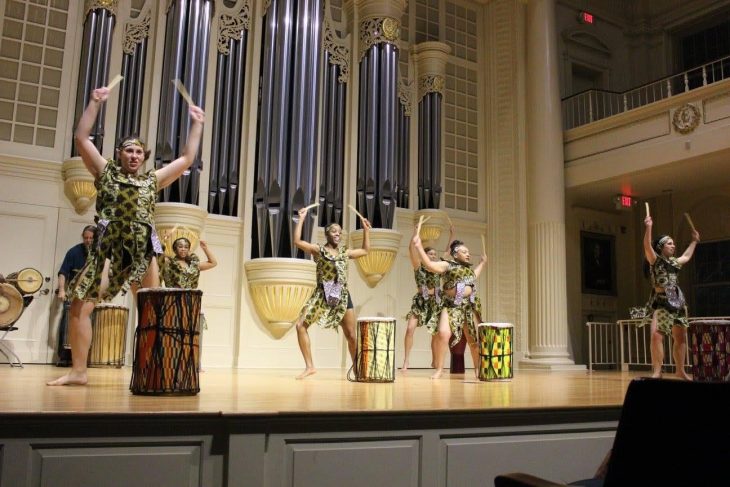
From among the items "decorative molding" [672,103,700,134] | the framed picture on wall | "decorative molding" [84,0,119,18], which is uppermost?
"decorative molding" [84,0,119,18]

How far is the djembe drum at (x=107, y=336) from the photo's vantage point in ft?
25.7

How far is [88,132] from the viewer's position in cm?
429

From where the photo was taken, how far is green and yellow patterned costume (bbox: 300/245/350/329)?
662 cm

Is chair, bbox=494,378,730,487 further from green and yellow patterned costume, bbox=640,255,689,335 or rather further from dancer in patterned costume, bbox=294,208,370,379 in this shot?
green and yellow patterned costume, bbox=640,255,689,335

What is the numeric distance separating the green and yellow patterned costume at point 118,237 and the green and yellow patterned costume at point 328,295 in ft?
8.02

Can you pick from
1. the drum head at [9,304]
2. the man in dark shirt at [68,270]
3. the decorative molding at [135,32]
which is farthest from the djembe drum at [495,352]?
the decorative molding at [135,32]

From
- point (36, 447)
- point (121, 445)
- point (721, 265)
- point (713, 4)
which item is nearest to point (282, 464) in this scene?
point (121, 445)

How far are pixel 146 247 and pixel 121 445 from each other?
191 cm

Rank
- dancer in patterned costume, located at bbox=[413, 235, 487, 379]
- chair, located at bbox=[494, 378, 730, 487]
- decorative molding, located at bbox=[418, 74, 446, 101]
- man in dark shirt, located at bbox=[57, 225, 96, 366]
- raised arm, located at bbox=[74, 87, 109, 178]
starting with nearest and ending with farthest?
chair, located at bbox=[494, 378, 730, 487]
raised arm, located at bbox=[74, 87, 109, 178]
dancer in patterned costume, located at bbox=[413, 235, 487, 379]
man in dark shirt, located at bbox=[57, 225, 96, 366]
decorative molding, located at bbox=[418, 74, 446, 101]

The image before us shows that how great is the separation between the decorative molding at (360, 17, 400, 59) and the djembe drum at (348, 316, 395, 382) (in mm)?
5183

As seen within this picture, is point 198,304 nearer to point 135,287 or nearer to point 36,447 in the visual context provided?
point 135,287

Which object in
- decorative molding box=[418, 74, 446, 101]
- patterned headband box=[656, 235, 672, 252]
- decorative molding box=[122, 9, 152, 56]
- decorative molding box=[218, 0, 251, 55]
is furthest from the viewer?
decorative molding box=[418, 74, 446, 101]

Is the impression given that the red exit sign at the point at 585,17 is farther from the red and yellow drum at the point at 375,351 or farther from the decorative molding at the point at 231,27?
the red and yellow drum at the point at 375,351

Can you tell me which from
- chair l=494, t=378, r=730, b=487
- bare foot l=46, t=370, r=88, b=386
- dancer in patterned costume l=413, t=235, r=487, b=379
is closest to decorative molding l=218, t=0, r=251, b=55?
dancer in patterned costume l=413, t=235, r=487, b=379
